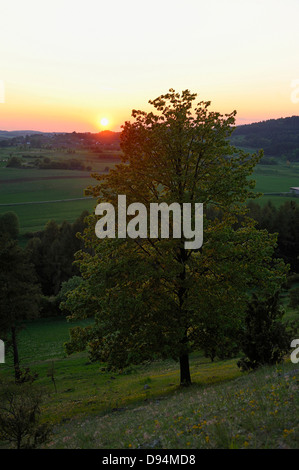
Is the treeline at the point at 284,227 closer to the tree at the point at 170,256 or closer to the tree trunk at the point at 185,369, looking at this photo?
the tree trunk at the point at 185,369

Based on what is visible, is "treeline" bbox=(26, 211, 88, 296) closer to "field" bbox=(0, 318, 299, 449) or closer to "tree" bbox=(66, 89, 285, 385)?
"field" bbox=(0, 318, 299, 449)

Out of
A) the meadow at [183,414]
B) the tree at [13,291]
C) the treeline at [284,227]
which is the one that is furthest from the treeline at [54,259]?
the meadow at [183,414]

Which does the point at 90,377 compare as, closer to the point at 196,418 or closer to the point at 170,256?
the point at 170,256

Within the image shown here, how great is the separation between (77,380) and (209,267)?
25.0 meters

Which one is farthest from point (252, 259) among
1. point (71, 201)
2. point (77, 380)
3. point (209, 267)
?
point (71, 201)

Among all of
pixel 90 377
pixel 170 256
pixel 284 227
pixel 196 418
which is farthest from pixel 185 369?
pixel 284 227

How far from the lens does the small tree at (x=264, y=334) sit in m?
20.4

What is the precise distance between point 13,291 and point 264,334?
1275 inches

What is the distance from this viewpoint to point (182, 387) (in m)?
22.7

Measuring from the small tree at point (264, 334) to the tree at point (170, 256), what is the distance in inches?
36.6

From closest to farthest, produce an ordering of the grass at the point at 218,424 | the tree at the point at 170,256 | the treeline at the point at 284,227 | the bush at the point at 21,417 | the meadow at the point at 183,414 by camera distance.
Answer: the grass at the point at 218,424, the meadow at the point at 183,414, the bush at the point at 21,417, the tree at the point at 170,256, the treeline at the point at 284,227

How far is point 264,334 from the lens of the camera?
20.4m

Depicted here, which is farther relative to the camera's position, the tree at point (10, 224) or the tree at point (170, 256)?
the tree at point (10, 224)
